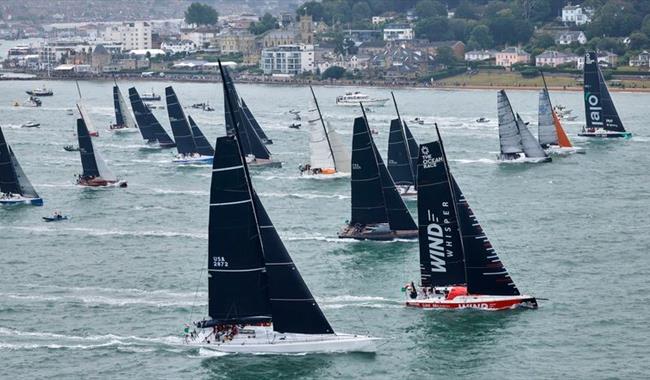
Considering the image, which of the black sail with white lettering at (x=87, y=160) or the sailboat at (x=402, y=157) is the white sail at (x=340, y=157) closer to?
the sailboat at (x=402, y=157)

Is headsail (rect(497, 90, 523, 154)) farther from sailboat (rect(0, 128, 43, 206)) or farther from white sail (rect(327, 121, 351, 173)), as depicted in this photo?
sailboat (rect(0, 128, 43, 206))

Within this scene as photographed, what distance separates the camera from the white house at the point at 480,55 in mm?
176525

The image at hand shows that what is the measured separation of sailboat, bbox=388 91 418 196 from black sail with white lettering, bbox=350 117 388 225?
316 inches

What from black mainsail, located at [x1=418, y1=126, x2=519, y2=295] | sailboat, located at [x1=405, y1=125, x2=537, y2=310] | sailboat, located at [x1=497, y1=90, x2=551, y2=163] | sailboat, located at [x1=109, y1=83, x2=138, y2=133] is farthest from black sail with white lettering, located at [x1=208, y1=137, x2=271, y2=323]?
sailboat, located at [x1=109, y1=83, x2=138, y2=133]

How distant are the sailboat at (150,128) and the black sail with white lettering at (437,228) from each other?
52.4 meters

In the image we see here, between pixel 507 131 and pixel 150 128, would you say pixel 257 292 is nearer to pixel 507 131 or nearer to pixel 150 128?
pixel 507 131

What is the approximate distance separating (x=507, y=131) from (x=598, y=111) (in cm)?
1872

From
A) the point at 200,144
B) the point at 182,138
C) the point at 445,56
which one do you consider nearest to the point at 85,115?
the point at 182,138

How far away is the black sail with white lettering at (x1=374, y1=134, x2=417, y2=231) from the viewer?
54000 millimetres

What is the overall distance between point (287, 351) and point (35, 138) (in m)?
66.7

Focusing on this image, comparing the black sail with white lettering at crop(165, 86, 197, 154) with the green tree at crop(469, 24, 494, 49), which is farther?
the green tree at crop(469, 24, 494, 49)

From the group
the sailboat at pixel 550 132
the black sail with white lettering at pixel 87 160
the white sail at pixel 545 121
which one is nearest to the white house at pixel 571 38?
the sailboat at pixel 550 132

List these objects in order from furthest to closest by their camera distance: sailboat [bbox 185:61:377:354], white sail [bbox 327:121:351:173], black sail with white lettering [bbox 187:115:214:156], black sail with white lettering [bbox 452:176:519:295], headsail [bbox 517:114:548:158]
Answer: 1. black sail with white lettering [bbox 187:115:214:156]
2. headsail [bbox 517:114:548:158]
3. white sail [bbox 327:121:351:173]
4. black sail with white lettering [bbox 452:176:519:295]
5. sailboat [bbox 185:61:377:354]

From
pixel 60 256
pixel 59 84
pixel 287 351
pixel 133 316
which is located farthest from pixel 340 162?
pixel 59 84
